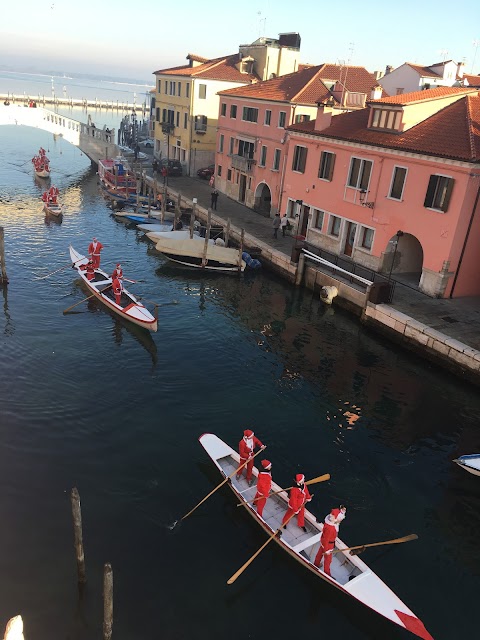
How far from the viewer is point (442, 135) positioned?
27516mm

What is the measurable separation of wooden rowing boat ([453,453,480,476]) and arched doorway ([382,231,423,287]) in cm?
1462

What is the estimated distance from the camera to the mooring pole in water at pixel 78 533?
36.6ft

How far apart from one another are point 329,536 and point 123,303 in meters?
17.9

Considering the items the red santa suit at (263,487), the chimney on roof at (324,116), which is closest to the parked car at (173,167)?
the chimney on roof at (324,116)

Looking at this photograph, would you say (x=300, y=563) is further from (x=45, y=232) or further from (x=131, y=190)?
(x=131, y=190)

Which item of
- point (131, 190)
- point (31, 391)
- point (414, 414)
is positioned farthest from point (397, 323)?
point (131, 190)

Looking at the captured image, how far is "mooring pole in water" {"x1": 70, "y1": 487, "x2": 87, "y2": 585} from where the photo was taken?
439 inches

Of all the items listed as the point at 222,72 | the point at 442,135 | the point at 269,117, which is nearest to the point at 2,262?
the point at 442,135

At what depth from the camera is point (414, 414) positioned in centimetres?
2095

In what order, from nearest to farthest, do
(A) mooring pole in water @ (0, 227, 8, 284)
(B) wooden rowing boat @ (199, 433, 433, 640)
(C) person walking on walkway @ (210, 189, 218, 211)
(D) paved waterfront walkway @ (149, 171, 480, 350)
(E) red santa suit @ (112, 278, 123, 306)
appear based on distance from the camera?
(B) wooden rowing boat @ (199, 433, 433, 640)
(D) paved waterfront walkway @ (149, 171, 480, 350)
(E) red santa suit @ (112, 278, 123, 306)
(A) mooring pole in water @ (0, 227, 8, 284)
(C) person walking on walkway @ (210, 189, 218, 211)

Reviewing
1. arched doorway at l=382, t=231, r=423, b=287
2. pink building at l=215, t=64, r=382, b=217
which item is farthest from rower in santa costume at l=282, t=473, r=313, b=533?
pink building at l=215, t=64, r=382, b=217

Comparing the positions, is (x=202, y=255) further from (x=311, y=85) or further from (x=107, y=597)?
(x=107, y=597)

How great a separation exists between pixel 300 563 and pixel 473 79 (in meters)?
46.1

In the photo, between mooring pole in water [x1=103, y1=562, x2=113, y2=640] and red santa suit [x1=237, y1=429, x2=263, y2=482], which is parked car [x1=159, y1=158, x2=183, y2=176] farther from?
mooring pole in water [x1=103, y1=562, x2=113, y2=640]
